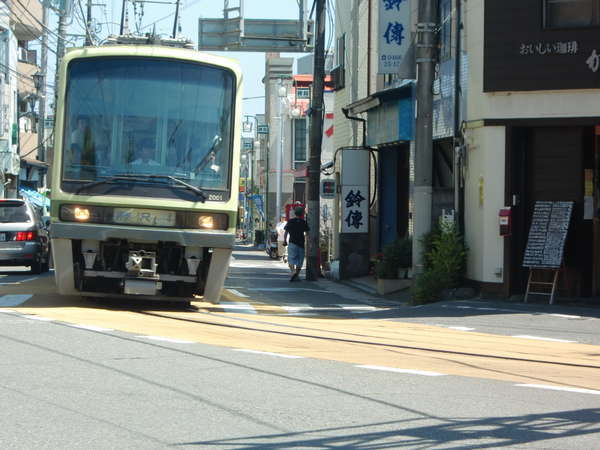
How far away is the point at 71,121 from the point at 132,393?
6823 millimetres

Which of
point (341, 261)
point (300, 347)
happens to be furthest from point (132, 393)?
point (341, 261)

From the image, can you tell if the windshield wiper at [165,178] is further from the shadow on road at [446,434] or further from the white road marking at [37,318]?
the shadow on road at [446,434]

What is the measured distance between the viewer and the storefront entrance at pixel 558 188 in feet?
55.1

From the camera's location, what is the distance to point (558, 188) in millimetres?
16844

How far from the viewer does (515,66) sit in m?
16.9

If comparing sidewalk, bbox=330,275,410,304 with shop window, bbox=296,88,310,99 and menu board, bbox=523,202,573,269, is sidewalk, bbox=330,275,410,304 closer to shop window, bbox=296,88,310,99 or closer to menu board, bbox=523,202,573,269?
menu board, bbox=523,202,573,269

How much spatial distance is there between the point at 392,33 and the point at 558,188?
6.53 meters

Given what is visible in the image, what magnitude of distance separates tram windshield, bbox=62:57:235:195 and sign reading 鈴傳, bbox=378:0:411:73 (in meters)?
8.65

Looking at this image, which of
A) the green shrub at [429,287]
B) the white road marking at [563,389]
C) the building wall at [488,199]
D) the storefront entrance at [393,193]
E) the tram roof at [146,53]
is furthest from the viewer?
the storefront entrance at [393,193]

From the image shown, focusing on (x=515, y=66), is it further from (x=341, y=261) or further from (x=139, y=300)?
(x=341, y=261)

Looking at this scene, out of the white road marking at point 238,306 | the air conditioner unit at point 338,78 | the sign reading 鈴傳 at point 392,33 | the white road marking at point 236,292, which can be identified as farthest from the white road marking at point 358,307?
the air conditioner unit at point 338,78

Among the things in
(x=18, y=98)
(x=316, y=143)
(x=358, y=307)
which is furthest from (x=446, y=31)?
(x=18, y=98)

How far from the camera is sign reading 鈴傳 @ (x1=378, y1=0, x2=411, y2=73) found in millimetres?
21766

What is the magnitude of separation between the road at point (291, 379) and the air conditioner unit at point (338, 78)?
1827 cm
